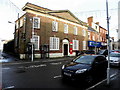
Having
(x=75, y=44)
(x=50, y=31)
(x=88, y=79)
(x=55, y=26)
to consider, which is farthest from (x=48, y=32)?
(x=88, y=79)

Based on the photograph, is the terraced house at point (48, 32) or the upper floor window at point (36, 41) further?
the upper floor window at point (36, 41)

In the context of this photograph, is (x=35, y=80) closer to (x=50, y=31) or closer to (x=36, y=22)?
(x=36, y=22)

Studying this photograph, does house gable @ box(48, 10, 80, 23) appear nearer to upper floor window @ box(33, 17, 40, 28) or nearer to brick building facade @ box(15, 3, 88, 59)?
brick building facade @ box(15, 3, 88, 59)

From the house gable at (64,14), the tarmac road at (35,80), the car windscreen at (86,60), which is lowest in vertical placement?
the tarmac road at (35,80)

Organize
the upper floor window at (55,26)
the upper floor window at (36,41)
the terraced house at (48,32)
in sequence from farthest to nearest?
1. the upper floor window at (55,26)
2. the upper floor window at (36,41)
3. the terraced house at (48,32)

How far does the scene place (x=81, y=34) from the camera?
29516 mm

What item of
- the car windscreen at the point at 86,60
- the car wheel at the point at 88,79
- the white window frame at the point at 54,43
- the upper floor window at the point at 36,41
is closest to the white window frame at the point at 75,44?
the white window frame at the point at 54,43

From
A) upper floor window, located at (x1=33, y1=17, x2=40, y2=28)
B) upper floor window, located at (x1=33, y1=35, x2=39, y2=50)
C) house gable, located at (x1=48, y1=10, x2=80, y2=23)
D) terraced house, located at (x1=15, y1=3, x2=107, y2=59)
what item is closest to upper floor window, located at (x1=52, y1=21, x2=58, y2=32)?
terraced house, located at (x1=15, y1=3, x2=107, y2=59)

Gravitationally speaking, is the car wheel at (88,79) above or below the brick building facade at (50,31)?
below

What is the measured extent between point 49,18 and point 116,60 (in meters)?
15.0

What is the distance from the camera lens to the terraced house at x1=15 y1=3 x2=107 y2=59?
18.2 m

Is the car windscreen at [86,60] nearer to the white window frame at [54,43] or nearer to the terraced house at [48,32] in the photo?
the terraced house at [48,32]

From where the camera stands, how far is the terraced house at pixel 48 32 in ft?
59.9

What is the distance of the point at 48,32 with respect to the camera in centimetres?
2108
